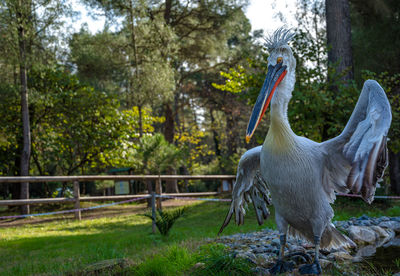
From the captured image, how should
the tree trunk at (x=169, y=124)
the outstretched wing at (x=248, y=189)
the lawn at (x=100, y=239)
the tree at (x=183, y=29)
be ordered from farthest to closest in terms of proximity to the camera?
the tree trunk at (x=169, y=124) → the tree at (x=183, y=29) → the lawn at (x=100, y=239) → the outstretched wing at (x=248, y=189)

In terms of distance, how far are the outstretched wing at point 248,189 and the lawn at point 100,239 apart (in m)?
0.96

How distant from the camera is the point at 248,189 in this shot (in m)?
3.83

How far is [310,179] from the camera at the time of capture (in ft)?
9.56

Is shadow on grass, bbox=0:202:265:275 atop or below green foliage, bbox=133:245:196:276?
below

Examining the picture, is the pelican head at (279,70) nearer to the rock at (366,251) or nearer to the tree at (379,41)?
the rock at (366,251)

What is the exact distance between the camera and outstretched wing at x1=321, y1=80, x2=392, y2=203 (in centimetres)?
224

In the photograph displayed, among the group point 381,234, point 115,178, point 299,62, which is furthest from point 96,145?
point 381,234

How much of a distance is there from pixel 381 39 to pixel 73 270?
12386mm

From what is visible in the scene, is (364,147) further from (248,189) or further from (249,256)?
(249,256)

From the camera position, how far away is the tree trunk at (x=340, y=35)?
9.12 m

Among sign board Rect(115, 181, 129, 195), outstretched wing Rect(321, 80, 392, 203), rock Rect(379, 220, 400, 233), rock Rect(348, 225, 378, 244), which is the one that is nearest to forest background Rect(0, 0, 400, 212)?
sign board Rect(115, 181, 129, 195)

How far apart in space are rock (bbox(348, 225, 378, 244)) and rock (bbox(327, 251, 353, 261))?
0.86 meters

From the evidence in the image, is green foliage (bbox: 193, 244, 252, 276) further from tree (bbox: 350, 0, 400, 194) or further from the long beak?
tree (bbox: 350, 0, 400, 194)

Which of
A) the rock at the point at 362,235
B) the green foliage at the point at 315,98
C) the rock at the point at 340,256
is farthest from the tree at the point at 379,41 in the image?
the rock at the point at 340,256
